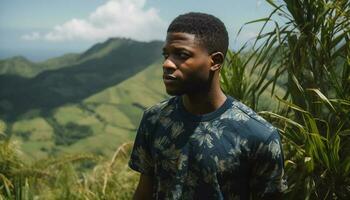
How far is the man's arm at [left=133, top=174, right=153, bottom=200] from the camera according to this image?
232 cm

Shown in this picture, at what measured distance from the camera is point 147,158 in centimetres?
231

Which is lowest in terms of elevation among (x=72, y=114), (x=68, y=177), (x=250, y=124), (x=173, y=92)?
(x=72, y=114)

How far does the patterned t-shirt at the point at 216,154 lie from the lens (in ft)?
6.68

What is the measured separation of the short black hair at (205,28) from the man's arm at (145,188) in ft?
2.29

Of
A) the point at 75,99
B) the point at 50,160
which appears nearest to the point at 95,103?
the point at 75,99

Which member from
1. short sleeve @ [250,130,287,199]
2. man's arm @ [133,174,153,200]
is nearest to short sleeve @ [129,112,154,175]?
man's arm @ [133,174,153,200]

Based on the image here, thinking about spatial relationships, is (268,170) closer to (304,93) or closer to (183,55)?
(183,55)

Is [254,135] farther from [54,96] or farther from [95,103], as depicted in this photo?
[54,96]

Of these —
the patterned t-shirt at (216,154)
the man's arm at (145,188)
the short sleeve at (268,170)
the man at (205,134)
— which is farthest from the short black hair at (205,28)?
the man's arm at (145,188)

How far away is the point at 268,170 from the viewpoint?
2104 mm

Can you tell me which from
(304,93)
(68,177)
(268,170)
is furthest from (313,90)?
(68,177)

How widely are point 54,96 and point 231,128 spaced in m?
194

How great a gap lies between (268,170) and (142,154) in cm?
59

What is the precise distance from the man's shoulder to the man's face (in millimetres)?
184
